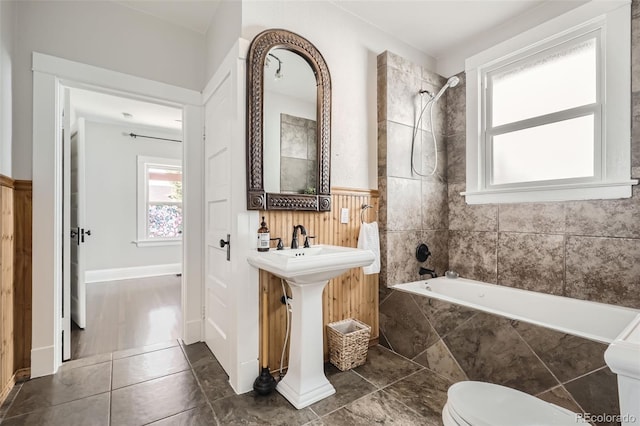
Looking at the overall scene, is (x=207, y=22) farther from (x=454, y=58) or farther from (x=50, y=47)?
(x=454, y=58)

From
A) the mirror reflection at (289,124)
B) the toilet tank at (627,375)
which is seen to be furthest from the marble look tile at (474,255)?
the toilet tank at (627,375)

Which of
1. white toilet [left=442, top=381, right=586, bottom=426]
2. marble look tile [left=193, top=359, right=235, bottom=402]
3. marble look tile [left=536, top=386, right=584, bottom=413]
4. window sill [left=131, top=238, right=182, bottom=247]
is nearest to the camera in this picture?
white toilet [left=442, top=381, right=586, bottom=426]

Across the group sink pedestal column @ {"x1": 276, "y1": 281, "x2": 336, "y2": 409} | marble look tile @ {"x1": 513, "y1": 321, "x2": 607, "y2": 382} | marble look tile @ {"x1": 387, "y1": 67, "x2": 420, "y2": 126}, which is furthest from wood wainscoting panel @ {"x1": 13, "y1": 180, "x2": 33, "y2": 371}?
marble look tile @ {"x1": 513, "y1": 321, "x2": 607, "y2": 382}

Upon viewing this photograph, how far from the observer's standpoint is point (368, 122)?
258 centimetres

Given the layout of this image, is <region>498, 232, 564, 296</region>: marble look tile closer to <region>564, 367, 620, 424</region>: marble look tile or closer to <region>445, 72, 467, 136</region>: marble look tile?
→ <region>564, 367, 620, 424</region>: marble look tile

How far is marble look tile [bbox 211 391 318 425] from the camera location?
1.62 metres

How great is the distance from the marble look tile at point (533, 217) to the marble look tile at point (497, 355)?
1.00m

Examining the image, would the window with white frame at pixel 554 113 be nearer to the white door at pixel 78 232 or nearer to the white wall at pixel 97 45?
the white wall at pixel 97 45

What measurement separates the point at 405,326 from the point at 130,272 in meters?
4.80

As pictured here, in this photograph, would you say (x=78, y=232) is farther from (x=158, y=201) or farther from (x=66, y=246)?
(x=158, y=201)

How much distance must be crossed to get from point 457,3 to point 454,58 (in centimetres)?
65

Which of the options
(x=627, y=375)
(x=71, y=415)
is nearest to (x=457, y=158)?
(x=627, y=375)

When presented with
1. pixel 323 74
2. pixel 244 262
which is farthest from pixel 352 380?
pixel 323 74

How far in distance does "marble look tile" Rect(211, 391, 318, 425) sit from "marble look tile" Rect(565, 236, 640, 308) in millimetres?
→ 2043
